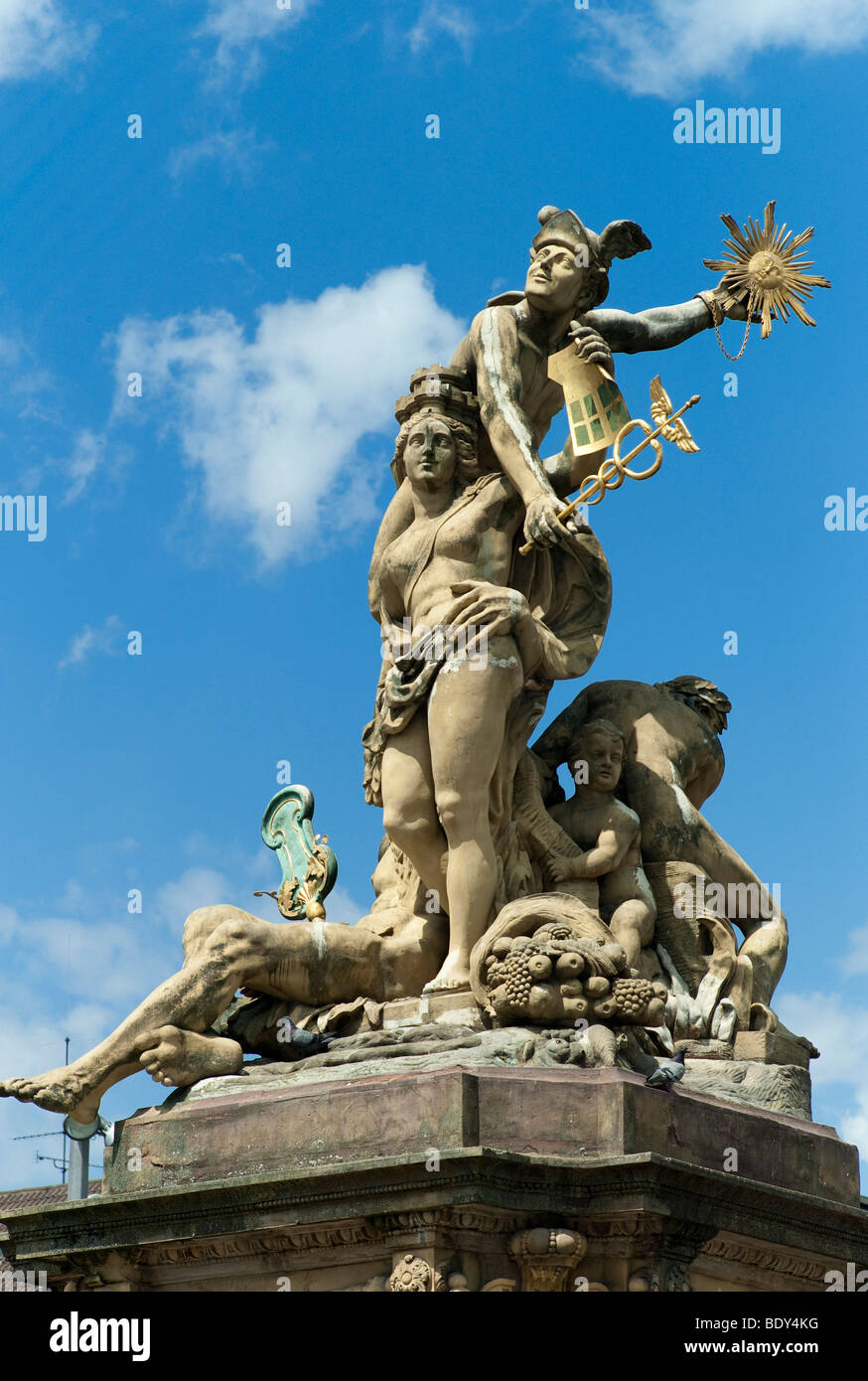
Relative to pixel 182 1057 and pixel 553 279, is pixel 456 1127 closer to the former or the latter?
pixel 182 1057

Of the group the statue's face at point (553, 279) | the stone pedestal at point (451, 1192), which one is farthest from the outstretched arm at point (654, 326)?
the stone pedestal at point (451, 1192)

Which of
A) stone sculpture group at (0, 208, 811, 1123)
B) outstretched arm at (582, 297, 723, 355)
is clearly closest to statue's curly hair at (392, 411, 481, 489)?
stone sculpture group at (0, 208, 811, 1123)

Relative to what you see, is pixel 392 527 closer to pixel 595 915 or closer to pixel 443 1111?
pixel 595 915

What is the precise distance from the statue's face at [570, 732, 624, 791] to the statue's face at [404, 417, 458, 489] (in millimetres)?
1891

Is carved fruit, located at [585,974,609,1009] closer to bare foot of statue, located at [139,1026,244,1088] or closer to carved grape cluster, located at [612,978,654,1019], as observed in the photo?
carved grape cluster, located at [612,978,654,1019]

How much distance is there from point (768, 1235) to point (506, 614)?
12.8 feet

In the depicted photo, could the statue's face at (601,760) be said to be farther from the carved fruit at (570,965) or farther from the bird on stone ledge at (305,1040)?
the bird on stone ledge at (305,1040)

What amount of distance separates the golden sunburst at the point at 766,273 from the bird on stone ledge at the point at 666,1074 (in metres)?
5.21

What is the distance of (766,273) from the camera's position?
16.2 m

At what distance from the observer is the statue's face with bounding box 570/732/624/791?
15266mm

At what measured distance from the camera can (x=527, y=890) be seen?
Answer: 14.8 meters

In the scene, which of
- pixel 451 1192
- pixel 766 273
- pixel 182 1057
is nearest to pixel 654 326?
pixel 766 273
